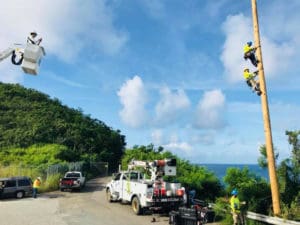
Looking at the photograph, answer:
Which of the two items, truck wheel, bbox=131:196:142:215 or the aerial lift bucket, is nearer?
the aerial lift bucket

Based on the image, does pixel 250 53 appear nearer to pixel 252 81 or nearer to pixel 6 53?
pixel 252 81

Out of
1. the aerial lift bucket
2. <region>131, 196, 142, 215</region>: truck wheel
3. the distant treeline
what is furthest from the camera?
the distant treeline

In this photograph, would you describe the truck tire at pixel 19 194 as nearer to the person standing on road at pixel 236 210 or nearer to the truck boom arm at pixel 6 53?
the person standing on road at pixel 236 210

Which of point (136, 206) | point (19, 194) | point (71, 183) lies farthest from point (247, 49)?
point (71, 183)

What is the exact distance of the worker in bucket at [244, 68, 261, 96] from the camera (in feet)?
47.6

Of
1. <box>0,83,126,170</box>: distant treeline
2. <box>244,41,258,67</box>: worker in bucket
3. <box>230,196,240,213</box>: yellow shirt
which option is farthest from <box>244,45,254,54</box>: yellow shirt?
<box>0,83,126,170</box>: distant treeline

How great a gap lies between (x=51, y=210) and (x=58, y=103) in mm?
82846

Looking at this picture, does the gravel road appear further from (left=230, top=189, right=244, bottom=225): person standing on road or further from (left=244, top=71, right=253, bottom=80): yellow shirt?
(left=244, top=71, right=253, bottom=80): yellow shirt

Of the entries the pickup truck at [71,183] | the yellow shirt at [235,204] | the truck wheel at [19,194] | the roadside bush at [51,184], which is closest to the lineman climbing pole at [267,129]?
the yellow shirt at [235,204]

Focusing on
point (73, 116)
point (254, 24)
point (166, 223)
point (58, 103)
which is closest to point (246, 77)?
point (254, 24)

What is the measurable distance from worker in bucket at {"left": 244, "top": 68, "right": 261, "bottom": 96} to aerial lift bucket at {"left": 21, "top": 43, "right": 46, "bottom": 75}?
8605 millimetres

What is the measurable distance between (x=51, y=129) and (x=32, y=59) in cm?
7142

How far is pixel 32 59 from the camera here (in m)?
8.14

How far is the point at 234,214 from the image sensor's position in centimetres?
1527
